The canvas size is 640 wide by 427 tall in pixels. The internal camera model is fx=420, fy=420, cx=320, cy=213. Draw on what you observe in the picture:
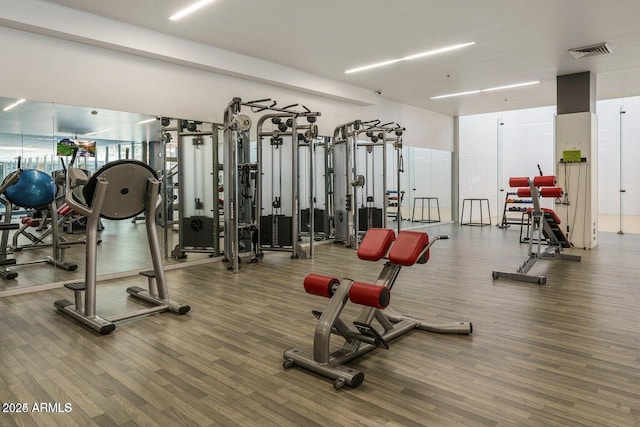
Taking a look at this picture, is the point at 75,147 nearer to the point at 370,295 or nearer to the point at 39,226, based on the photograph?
the point at 39,226

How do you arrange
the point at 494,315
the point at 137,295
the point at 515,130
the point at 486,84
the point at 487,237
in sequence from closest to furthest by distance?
the point at 494,315, the point at 137,295, the point at 486,84, the point at 487,237, the point at 515,130

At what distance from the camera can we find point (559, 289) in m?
4.48

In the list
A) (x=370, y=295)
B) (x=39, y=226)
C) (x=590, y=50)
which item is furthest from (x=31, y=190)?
(x=590, y=50)

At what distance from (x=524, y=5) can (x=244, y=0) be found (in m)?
3.07

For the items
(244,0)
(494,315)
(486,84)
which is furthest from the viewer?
(486,84)

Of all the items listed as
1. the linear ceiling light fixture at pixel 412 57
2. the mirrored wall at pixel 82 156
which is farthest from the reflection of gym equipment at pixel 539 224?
the mirrored wall at pixel 82 156

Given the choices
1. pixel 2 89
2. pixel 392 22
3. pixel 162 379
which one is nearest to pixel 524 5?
pixel 392 22

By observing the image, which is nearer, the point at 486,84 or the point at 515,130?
the point at 486,84

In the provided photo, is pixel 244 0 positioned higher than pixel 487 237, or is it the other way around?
pixel 244 0

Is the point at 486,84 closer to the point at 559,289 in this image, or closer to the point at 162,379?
the point at 559,289

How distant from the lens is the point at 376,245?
9.53 feet

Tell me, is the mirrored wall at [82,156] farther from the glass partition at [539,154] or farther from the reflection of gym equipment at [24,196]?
the glass partition at [539,154]

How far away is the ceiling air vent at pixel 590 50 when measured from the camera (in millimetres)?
5954

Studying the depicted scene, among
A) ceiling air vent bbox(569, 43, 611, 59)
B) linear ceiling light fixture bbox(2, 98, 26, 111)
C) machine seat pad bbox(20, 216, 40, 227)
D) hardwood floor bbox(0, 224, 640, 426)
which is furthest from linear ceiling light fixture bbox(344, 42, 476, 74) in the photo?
machine seat pad bbox(20, 216, 40, 227)
